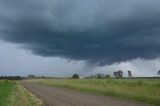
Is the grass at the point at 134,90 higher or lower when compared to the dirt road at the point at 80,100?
higher

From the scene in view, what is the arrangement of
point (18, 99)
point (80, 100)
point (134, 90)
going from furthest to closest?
point (134, 90) → point (18, 99) → point (80, 100)

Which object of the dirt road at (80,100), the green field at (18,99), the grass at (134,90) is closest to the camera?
the dirt road at (80,100)

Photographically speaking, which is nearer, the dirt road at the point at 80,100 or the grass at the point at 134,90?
the dirt road at the point at 80,100

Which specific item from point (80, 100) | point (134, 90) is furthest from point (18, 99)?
point (134, 90)

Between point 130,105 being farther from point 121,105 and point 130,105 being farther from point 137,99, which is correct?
point 137,99

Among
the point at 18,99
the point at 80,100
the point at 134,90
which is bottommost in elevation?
the point at 80,100

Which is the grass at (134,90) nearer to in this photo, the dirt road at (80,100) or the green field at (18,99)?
the dirt road at (80,100)

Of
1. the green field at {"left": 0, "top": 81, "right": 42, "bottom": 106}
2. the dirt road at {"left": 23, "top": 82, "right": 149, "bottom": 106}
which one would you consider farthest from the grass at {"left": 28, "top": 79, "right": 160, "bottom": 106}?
the green field at {"left": 0, "top": 81, "right": 42, "bottom": 106}

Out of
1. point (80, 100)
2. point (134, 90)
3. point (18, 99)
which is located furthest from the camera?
point (134, 90)

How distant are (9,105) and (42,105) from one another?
9.29 ft

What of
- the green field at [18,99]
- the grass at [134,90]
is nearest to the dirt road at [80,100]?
the green field at [18,99]

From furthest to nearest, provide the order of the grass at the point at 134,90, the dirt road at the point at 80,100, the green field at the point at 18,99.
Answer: the grass at the point at 134,90, the green field at the point at 18,99, the dirt road at the point at 80,100

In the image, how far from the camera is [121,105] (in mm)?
25812

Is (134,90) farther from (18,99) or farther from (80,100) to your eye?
(18,99)
